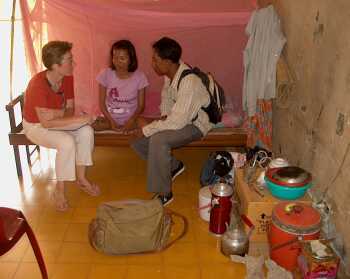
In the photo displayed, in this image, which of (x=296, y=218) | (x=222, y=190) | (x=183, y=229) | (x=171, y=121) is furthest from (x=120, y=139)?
(x=296, y=218)

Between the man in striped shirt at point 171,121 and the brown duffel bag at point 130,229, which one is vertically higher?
the man in striped shirt at point 171,121

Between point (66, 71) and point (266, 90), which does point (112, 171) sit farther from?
point (266, 90)

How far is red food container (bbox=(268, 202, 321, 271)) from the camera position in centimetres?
Answer: 244

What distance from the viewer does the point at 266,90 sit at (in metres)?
3.40

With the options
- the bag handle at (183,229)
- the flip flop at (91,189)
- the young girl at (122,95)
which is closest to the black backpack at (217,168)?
the bag handle at (183,229)

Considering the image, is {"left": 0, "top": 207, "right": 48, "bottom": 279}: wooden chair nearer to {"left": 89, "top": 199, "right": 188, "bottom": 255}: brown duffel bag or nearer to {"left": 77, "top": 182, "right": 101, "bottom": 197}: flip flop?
{"left": 89, "top": 199, "right": 188, "bottom": 255}: brown duffel bag

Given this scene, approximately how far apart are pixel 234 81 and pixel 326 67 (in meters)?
1.67

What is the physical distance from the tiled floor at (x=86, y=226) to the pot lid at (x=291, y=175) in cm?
63

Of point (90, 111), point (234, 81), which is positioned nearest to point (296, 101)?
point (234, 81)

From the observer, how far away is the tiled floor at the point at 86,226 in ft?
8.70

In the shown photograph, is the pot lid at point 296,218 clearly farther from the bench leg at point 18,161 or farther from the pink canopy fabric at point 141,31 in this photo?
the bench leg at point 18,161

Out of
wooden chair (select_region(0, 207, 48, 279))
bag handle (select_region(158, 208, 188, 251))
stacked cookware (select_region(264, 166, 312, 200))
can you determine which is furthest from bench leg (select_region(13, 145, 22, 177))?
stacked cookware (select_region(264, 166, 312, 200))

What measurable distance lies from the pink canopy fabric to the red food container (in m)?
1.74

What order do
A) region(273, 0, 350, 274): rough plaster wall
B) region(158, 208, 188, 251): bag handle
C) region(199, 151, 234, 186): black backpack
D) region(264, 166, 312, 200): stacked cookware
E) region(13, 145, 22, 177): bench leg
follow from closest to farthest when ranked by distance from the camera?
region(273, 0, 350, 274): rough plaster wall
region(264, 166, 312, 200): stacked cookware
region(158, 208, 188, 251): bag handle
region(199, 151, 234, 186): black backpack
region(13, 145, 22, 177): bench leg
